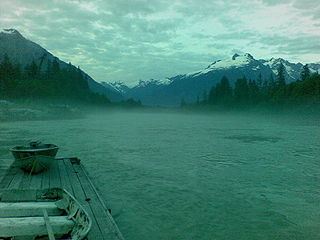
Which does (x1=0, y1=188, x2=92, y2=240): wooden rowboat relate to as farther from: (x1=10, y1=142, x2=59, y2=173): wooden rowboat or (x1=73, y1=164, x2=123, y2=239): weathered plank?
(x1=10, y1=142, x2=59, y2=173): wooden rowboat

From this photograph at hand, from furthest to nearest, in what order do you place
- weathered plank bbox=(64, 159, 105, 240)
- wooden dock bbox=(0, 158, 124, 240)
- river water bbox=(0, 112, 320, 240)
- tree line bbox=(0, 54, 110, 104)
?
1. tree line bbox=(0, 54, 110, 104)
2. river water bbox=(0, 112, 320, 240)
3. wooden dock bbox=(0, 158, 124, 240)
4. weathered plank bbox=(64, 159, 105, 240)

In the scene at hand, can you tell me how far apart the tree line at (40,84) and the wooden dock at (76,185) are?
108 m

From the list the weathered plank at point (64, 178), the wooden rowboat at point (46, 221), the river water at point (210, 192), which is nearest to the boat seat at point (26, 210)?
the wooden rowboat at point (46, 221)

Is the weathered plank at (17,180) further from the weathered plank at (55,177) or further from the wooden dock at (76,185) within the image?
the weathered plank at (55,177)

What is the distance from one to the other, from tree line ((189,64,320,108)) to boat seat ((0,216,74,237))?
4528 inches

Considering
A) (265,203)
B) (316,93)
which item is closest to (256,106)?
(316,93)

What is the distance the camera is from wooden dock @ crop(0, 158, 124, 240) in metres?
9.38

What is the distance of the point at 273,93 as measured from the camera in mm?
143750

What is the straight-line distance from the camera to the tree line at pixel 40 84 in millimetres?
116750

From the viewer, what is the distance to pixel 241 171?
22.6 m

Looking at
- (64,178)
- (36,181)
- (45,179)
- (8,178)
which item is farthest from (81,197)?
(8,178)

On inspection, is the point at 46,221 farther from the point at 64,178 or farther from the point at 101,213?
the point at 64,178

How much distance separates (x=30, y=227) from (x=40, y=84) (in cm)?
13388

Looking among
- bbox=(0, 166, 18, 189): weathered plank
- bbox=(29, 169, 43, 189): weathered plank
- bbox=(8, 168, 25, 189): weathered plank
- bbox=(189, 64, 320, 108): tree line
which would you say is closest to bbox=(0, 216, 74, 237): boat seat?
bbox=(29, 169, 43, 189): weathered plank
